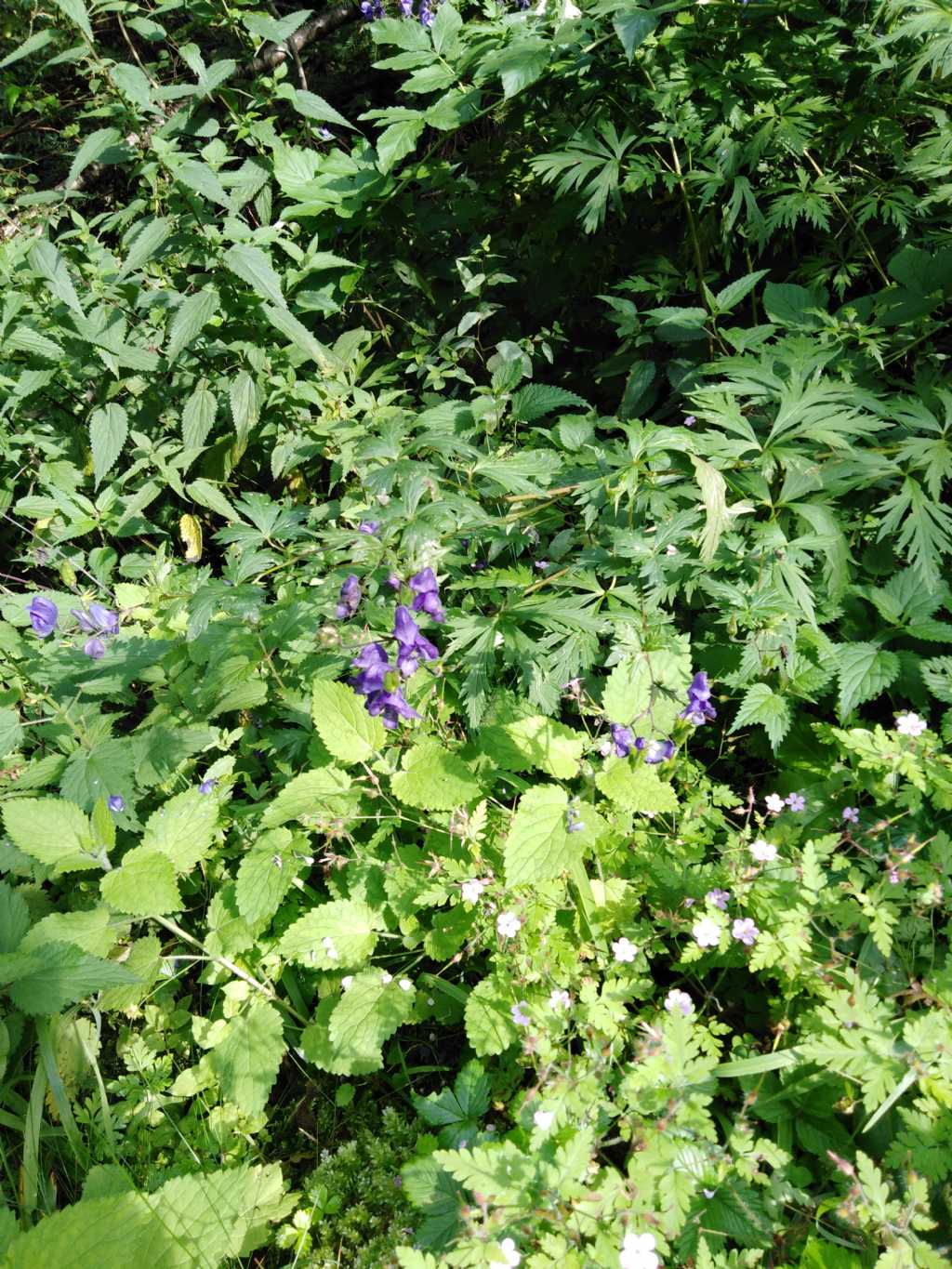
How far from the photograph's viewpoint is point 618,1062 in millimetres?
1695

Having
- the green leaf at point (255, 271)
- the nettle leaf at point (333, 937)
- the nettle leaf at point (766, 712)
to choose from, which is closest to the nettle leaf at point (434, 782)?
the nettle leaf at point (333, 937)

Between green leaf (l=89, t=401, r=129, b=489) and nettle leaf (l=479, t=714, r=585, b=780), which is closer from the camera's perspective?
nettle leaf (l=479, t=714, r=585, b=780)

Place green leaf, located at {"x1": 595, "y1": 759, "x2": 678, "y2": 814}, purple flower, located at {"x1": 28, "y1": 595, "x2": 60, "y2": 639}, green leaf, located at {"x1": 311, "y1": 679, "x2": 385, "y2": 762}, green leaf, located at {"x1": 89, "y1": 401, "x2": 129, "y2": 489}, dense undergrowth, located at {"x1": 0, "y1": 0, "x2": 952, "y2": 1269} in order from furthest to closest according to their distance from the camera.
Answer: green leaf, located at {"x1": 89, "y1": 401, "x2": 129, "y2": 489}, purple flower, located at {"x1": 28, "y1": 595, "x2": 60, "y2": 639}, green leaf, located at {"x1": 311, "y1": 679, "x2": 385, "y2": 762}, green leaf, located at {"x1": 595, "y1": 759, "x2": 678, "y2": 814}, dense undergrowth, located at {"x1": 0, "y1": 0, "x2": 952, "y2": 1269}

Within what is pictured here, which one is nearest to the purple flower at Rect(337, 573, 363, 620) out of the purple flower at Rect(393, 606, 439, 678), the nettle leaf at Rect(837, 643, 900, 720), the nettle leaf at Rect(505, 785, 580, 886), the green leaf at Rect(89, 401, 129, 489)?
the purple flower at Rect(393, 606, 439, 678)

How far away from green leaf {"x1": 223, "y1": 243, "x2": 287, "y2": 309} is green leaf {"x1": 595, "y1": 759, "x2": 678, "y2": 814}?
1.91 meters

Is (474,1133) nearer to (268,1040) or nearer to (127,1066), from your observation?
(268,1040)

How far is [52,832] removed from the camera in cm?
207

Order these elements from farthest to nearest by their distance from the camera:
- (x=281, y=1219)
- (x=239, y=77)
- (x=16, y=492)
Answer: (x=239, y=77) → (x=16, y=492) → (x=281, y=1219)

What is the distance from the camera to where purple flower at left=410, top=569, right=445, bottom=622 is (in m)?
1.71

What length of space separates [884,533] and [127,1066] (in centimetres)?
243

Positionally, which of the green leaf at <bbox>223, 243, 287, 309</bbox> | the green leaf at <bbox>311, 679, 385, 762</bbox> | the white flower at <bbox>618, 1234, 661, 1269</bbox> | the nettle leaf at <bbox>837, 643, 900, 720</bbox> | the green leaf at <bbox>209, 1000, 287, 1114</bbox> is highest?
the green leaf at <bbox>223, 243, 287, 309</bbox>

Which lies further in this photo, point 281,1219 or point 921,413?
point 921,413

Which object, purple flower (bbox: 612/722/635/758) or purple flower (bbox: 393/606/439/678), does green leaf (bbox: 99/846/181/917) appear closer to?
purple flower (bbox: 393/606/439/678)

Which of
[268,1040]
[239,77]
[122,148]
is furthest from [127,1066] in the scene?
[239,77]
